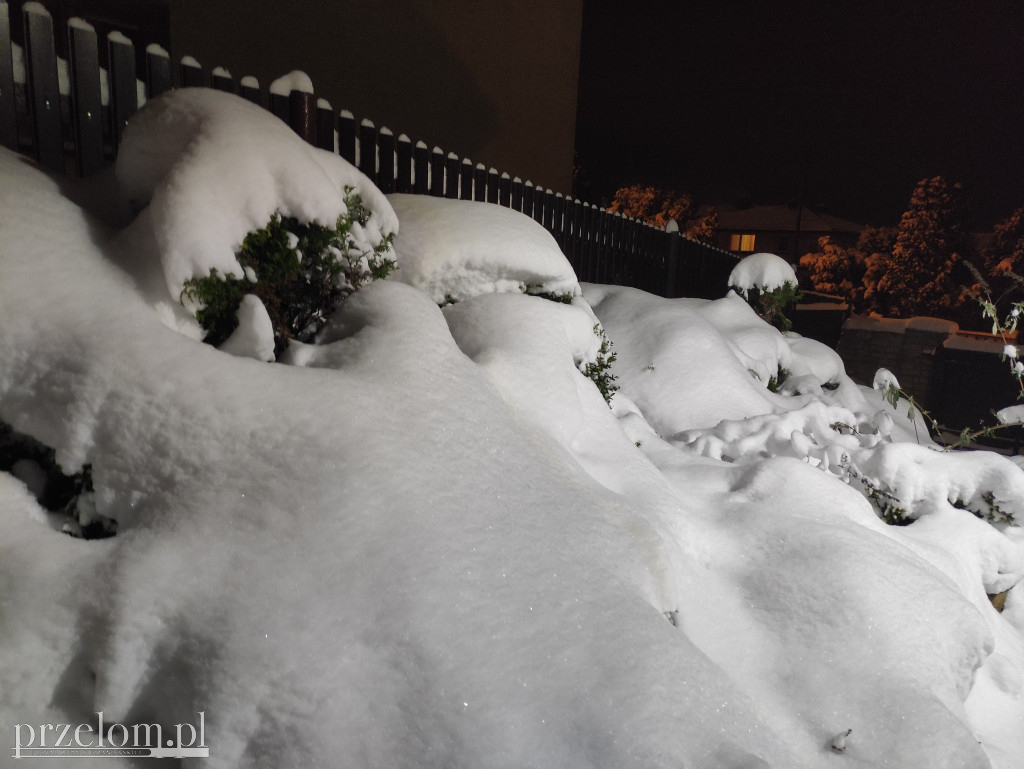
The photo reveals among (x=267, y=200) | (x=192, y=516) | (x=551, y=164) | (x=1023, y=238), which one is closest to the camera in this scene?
(x=192, y=516)

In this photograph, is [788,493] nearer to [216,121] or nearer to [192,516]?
[192,516]

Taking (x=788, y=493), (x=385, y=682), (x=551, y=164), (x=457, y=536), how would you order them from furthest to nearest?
(x=551, y=164) → (x=788, y=493) → (x=457, y=536) → (x=385, y=682)

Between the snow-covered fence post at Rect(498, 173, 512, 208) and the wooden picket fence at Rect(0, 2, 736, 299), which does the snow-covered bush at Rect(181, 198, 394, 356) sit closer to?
the wooden picket fence at Rect(0, 2, 736, 299)

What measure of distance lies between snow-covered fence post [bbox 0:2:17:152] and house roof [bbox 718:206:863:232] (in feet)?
148

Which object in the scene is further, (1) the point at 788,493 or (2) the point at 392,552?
(1) the point at 788,493

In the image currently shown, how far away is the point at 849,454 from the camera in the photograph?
3.65 meters

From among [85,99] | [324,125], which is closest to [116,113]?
[85,99]

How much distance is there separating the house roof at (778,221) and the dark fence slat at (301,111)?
4391 cm

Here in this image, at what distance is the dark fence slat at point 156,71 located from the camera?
10.2 feet

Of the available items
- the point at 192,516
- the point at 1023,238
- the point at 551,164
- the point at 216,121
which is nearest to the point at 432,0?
the point at 551,164

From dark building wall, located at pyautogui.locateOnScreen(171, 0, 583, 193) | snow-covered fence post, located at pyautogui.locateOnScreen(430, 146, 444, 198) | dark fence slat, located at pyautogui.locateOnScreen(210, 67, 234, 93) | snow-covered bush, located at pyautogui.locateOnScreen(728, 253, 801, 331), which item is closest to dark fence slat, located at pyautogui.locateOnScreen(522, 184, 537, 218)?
snow-covered fence post, located at pyautogui.locateOnScreen(430, 146, 444, 198)

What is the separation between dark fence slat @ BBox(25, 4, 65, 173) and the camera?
2.77 metres

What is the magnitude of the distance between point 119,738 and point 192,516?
476 millimetres

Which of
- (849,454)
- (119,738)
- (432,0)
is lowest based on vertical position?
(849,454)
